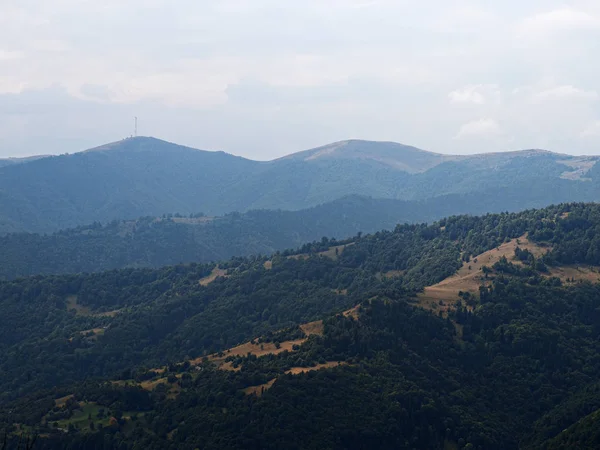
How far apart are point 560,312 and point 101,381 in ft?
343

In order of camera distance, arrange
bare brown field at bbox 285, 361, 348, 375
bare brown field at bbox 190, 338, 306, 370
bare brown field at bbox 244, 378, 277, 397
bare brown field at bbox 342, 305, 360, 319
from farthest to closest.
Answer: bare brown field at bbox 342, 305, 360, 319, bare brown field at bbox 190, 338, 306, 370, bare brown field at bbox 285, 361, 348, 375, bare brown field at bbox 244, 378, 277, 397

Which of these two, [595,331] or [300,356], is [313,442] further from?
[595,331]

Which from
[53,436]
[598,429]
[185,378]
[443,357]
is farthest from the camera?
[443,357]

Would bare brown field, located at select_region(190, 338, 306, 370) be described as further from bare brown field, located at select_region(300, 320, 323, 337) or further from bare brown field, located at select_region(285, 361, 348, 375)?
bare brown field, located at select_region(285, 361, 348, 375)

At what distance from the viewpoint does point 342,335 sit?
163250 millimetres

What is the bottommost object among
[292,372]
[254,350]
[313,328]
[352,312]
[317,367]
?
[254,350]

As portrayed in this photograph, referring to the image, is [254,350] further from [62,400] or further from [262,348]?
[62,400]

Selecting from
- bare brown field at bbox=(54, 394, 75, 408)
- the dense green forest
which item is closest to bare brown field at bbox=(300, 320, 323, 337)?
the dense green forest

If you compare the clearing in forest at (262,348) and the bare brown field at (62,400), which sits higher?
the clearing in forest at (262,348)

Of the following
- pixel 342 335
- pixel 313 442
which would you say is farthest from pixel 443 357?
pixel 313 442

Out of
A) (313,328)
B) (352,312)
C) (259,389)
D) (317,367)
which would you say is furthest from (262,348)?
(259,389)

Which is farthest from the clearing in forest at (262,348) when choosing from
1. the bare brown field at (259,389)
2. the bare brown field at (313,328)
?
the bare brown field at (259,389)

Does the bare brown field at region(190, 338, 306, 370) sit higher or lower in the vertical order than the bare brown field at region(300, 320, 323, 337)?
lower

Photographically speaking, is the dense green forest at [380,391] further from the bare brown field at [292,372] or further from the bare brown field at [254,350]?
the bare brown field at [254,350]
